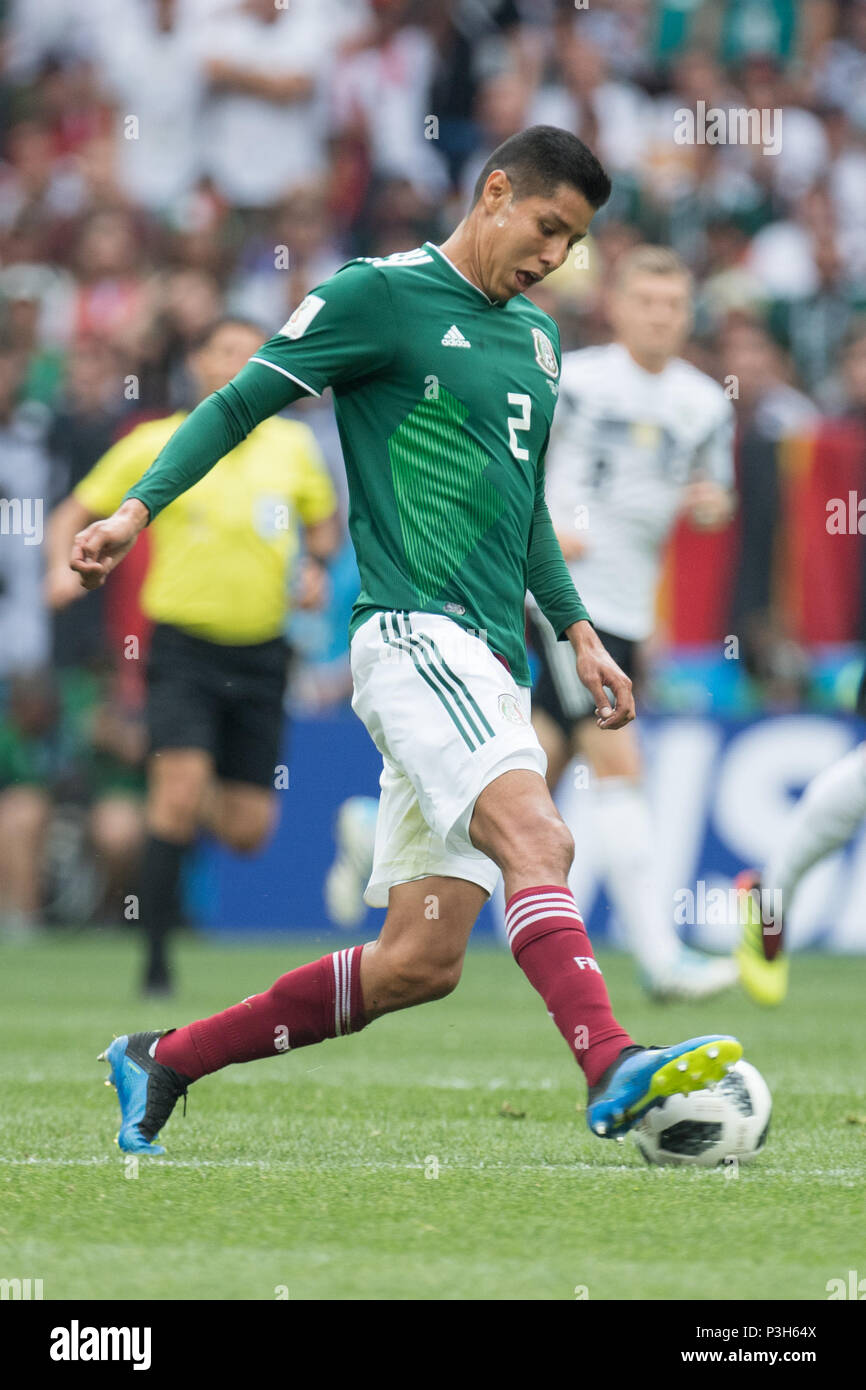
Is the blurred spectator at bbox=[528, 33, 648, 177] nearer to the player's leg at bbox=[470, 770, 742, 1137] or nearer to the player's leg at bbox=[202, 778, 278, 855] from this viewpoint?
the player's leg at bbox=[202, 778, 278, 855]

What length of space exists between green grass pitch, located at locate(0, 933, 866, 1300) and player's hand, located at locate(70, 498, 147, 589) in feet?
3.69

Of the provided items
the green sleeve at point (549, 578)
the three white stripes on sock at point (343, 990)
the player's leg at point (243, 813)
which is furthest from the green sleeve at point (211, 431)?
the player's leg at point (243, 813)

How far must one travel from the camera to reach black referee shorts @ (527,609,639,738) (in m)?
7.94

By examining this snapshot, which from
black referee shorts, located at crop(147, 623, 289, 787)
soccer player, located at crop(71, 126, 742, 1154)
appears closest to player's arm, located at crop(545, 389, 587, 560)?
black referee shorts, located at crop(147, 623, 289, 787)

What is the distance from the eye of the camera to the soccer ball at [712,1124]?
4.12 metres

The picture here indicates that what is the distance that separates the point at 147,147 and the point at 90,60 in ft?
3.61

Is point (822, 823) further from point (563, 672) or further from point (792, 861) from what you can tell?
point (563, 672)

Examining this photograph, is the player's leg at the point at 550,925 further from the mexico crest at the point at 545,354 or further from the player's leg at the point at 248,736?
the player's leg at the point at 248,736

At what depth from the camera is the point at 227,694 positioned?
8500 mm

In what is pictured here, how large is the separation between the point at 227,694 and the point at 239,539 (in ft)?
2.07

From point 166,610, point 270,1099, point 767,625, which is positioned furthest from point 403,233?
point 270,1099

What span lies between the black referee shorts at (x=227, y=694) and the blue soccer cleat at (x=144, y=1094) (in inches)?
153

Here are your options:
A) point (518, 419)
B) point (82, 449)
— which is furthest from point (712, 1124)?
point (82, 449)

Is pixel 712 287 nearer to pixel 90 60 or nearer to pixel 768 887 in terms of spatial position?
pixel 90 60
